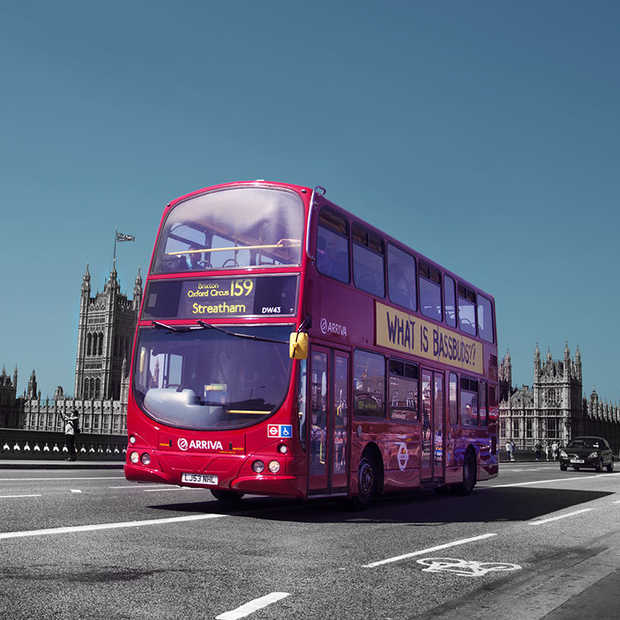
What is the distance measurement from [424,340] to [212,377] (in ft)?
17.3

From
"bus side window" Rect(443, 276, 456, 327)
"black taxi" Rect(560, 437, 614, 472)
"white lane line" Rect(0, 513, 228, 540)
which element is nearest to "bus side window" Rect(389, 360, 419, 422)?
"bus side window" Rect(443, 276, 456, 327)

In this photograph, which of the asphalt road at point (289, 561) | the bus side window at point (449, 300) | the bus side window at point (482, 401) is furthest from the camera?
the bus side window at point (482, 401)

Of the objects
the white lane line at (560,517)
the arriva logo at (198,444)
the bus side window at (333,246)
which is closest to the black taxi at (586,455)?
the white lane line at (560,517)

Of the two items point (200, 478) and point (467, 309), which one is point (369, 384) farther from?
point (467, 309)

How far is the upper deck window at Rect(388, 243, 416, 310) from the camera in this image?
13.7 metres

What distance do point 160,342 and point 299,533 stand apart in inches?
131

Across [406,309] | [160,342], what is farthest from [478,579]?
[406,309]

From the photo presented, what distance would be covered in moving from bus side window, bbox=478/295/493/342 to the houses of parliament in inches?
4690

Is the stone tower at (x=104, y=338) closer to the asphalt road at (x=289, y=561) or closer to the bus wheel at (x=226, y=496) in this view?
the bus wheel at (x=226, y=496)

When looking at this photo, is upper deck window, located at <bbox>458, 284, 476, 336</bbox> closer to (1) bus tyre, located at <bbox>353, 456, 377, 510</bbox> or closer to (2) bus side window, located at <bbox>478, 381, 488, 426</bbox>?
(2) bus side window, located at <bbox>478, 381, 488, 426</bbox>

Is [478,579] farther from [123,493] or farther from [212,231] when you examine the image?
[123,493]

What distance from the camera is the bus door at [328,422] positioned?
428 inches

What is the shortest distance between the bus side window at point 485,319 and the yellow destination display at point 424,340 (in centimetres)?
48

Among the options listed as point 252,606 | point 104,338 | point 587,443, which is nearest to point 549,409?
point 587,443
